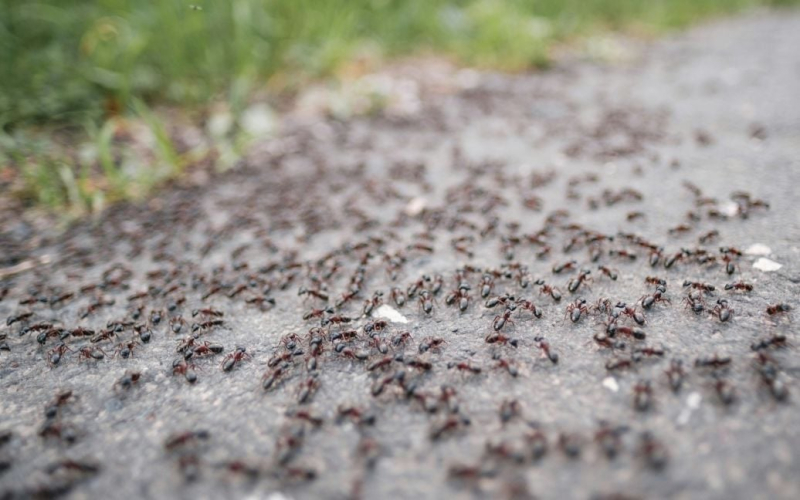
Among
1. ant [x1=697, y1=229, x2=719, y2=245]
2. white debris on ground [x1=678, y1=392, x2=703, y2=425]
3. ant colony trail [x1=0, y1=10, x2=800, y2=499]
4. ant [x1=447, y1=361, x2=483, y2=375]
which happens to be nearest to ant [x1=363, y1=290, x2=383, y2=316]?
ant colony trail [x1=0, y1=10, x2=800, y2=499]

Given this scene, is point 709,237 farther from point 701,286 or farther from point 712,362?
point 712,362

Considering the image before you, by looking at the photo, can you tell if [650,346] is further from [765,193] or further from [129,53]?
[129,53]

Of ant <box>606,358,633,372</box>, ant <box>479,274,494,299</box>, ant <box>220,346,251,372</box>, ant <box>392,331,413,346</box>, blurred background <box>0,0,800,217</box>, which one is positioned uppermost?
blurred background <box>0,0,800,217</box>

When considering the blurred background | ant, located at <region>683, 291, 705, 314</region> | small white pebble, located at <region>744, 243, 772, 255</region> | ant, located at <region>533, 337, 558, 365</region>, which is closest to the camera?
ant, located at <region>533, 337, 558, 365</region>

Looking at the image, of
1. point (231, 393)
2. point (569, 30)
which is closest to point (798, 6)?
point (569, 30)

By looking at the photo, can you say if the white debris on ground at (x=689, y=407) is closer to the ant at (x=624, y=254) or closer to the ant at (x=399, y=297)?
the ant at (x=624, y=254)

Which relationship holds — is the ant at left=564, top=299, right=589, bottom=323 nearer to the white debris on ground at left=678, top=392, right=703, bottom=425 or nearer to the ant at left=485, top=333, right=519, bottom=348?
the ant at left=485, top=333, right=519, bottom=348

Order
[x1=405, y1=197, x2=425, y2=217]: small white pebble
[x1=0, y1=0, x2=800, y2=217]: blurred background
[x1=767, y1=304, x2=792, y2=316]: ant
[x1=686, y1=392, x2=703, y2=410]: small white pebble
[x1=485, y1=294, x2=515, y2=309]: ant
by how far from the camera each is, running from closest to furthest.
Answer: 1. [x1=686, y1=392, x2=703, y2=410]: small white pebble
2. [x1=767, y1=304, x2=792, y2=316]: ant
3. [x1=485, y1=294, x2=515, y2=309]: ant
4. [x1=405, y1=197, x2=425, y2=217]: small white pebble
5. [x1=0, y1=0, x2=800, y2=217]: blurred background
